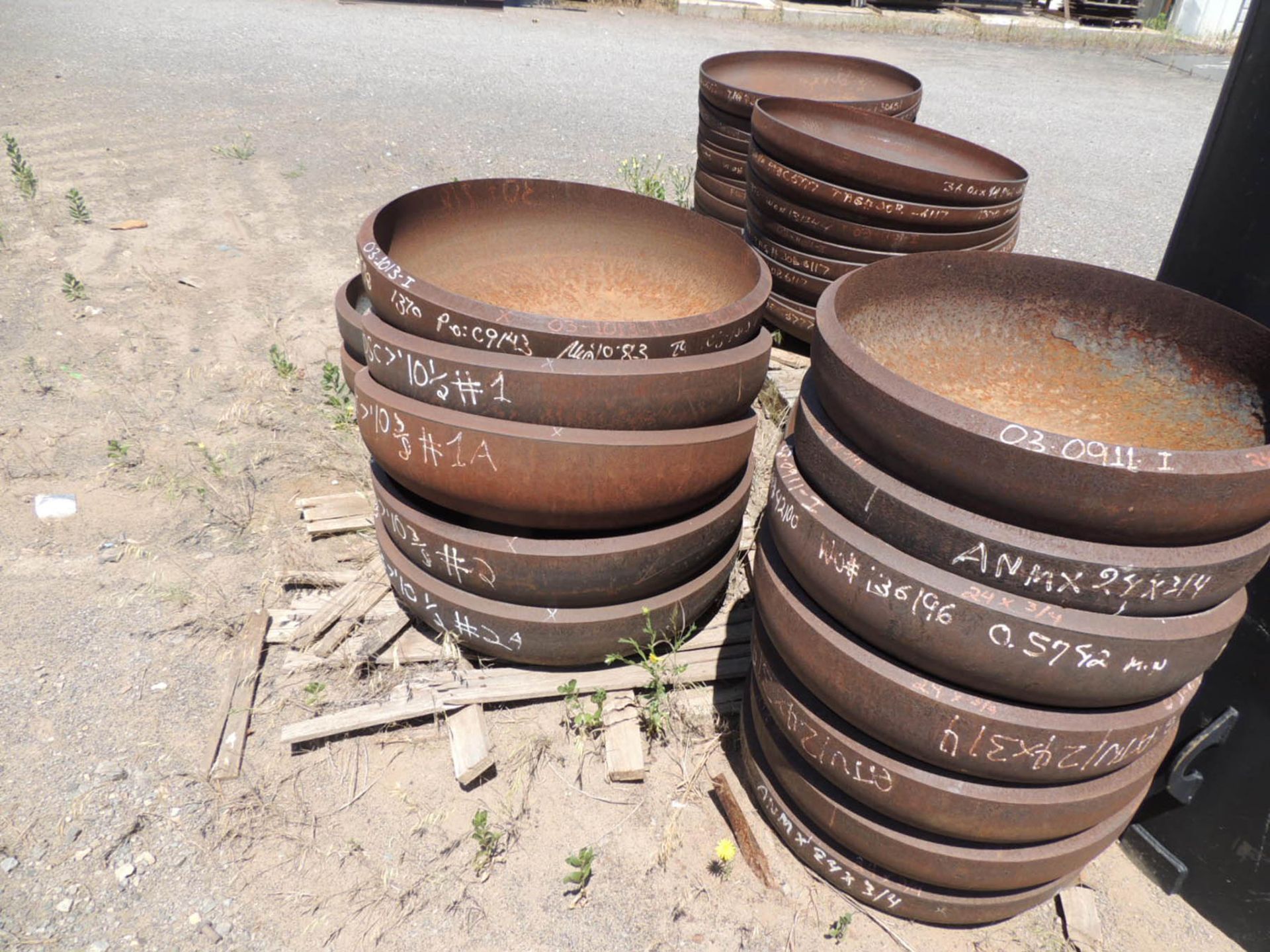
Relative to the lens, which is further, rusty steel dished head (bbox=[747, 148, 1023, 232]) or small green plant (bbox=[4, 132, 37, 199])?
small green plant (bbox=[4, 132, 37, 199])

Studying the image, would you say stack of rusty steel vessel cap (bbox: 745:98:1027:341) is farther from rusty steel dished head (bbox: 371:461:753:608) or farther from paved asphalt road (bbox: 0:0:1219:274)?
paved asphalt road (bbox: 0:0:1219:274)

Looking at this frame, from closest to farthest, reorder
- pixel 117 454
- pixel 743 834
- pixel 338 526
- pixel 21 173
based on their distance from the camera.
→ pixel 743 834, pixel 338 526, pixel 117 454, pixel 21 173

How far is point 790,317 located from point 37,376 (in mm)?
4246

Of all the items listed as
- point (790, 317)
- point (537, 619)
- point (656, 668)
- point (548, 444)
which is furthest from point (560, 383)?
point (790, 317)

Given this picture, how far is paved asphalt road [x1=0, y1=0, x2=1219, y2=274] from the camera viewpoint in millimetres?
8305

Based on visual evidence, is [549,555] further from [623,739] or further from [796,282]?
[796,282]

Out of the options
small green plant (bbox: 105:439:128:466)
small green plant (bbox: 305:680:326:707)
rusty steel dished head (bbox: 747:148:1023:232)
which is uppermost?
rusty steel dished head (bbox: 747:148:1023:232)

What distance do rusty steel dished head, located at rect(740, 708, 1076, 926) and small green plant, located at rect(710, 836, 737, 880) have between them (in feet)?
0.56

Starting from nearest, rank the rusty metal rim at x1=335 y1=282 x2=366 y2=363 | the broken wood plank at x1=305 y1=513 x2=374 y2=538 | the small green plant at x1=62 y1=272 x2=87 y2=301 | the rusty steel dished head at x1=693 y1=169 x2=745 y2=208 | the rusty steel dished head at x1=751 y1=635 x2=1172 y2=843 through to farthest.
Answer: the rusty steel dished head at x1=751 y1=635 x2=1172 y2=843, the rusty metal rim at x1=335 y1=282 x2=366 y2=363, the broken wood plank at x1=305 y1=513 x2=374 y2=538, the small green plant at x1=62 y1=272 x2=87 y2=301, the rusty steel dished head at x1=693 y1=169 x2=745 y2=208

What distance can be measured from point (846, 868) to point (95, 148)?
29.8 ft

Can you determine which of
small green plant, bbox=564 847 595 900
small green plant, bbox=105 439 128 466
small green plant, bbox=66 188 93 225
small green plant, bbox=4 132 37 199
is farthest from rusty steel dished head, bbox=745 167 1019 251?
small green plant, bbox=4 132 37 199

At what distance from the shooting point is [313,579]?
3412mm

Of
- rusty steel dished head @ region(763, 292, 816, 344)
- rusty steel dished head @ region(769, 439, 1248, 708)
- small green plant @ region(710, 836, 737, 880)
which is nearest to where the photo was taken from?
rusty steel dished head @ region(769, 439, 1248, 708)

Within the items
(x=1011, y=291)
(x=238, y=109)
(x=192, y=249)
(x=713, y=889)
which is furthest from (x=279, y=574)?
(x=238, y=109)
